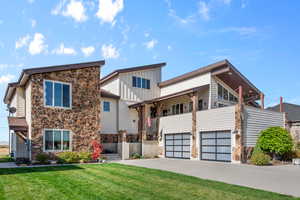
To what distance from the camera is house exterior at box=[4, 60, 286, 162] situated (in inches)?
648

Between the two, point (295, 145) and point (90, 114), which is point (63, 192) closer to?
point (90, 114)

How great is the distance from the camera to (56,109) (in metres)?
16.8

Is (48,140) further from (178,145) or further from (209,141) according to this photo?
(209,141)

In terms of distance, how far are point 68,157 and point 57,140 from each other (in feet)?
4.98

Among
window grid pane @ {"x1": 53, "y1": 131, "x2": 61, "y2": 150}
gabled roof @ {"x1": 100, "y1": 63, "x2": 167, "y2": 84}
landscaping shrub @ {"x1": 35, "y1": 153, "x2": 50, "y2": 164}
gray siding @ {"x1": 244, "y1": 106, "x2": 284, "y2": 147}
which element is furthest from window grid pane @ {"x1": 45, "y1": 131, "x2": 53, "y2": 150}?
gray siding @ {"x1": 244, "y1": 106, "x2": 284, "y2": 147}

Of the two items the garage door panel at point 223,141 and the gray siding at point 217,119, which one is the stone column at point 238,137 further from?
the garage door panel at point 223,141

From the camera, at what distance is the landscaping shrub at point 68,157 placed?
51.8 feet

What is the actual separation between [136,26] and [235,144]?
32.4 feet

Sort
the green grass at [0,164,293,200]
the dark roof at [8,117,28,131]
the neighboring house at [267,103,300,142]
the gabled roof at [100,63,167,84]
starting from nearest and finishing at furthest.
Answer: the green grass at [0,164,293,200] < the dark roof at [8,117,28,131] < the neighboring house at [267,103,300,142] < the gabled roof at [100,63,167,84]

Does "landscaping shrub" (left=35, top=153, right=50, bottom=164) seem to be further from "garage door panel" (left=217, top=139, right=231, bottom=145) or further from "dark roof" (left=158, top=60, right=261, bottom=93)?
"dark roof" (left=158, top=60, right=261, bottom=93)

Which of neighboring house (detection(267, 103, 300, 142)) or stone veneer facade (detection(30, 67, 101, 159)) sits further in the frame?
neighboring house (detection(267, 103, 300, 142))

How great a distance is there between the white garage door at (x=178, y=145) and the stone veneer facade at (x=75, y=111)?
6.83 metres

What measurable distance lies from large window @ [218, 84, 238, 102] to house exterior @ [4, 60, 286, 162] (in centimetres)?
9

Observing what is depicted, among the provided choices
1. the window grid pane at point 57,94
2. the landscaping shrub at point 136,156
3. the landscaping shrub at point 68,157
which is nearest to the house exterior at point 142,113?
the window grid pane at point 57,94
